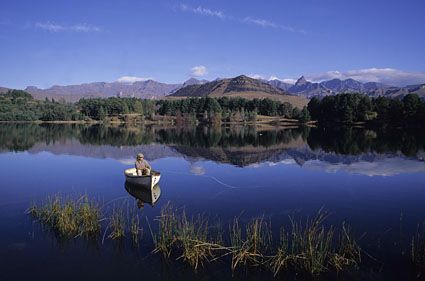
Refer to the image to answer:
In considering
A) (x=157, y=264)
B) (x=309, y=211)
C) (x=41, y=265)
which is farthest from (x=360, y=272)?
(x=41, y=265)

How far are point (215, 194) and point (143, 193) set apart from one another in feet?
17.1

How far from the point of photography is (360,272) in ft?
48.2

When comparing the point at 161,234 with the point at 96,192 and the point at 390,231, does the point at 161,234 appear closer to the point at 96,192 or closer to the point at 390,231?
the point at 390,231

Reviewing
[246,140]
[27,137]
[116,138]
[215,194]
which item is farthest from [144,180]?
[27,137]

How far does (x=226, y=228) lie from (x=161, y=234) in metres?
3.72

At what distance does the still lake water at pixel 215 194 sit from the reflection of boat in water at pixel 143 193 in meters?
0.49

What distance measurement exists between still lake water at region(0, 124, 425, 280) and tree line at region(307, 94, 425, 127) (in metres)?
71.3

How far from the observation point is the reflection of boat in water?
85.7 ft

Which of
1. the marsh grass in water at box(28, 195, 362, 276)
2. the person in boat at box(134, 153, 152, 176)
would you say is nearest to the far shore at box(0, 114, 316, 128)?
the person in boat at box(134, 153, 152, 176)

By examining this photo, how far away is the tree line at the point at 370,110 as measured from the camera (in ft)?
408

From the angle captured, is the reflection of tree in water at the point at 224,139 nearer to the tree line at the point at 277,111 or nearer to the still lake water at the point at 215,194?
the still lake water at the point at 215,194

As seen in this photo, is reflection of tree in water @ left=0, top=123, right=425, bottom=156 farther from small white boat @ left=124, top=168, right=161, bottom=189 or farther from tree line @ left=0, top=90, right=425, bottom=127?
small white boat @ left=124, top=168, right=161, bottom=189

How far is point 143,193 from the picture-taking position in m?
28.2

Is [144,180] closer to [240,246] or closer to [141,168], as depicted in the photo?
[141,168]
